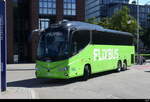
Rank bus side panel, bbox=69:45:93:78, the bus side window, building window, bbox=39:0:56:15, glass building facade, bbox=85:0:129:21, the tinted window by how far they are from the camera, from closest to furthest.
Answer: bus side panel, bbox=69:45:93:78, the bus side window, the tinted window, building window, bbox=39:0:56:15, glass building facade, bbox=85:0:129:21

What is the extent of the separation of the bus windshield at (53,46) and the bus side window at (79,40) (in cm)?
57

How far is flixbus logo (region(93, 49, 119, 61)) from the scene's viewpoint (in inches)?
Answer: 835

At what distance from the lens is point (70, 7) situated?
53.3 metres

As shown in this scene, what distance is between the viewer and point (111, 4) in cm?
10744

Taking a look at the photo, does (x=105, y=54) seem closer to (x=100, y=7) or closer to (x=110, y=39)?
(x=110, y=39)

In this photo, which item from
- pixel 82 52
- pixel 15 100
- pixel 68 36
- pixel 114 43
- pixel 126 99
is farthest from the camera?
pixel 114 43

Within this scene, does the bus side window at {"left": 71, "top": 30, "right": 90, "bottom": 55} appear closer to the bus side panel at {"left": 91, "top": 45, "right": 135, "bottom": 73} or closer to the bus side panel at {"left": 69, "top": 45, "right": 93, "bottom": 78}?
the bus side panel at {"left": 69, "top": 45, "right": 93, "bottom": 78}

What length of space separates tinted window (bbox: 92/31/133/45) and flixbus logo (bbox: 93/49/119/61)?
1.79 ft

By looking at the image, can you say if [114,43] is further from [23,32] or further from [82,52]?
[23,32]

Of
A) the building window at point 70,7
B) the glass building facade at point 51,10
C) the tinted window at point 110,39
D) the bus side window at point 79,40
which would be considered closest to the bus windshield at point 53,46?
the bus side window at point 79,40

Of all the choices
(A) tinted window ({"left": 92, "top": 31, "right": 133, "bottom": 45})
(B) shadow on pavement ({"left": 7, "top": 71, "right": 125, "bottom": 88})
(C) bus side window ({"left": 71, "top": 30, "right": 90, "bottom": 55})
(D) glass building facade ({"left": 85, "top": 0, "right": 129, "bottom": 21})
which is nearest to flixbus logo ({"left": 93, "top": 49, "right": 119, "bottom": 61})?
(A) tinted window ({"left": 92, "top": 31, "right": 133, "bottom": 45})

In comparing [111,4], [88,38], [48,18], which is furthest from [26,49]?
[111,4]

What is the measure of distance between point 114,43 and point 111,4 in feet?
277

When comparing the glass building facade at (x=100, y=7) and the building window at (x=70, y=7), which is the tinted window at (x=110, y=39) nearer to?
Answer: the building window at (x=70, y=7)
